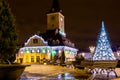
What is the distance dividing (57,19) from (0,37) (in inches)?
2643

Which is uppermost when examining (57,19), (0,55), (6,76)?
(57,19)

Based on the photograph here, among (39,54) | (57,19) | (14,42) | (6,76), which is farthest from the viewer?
(57,19)

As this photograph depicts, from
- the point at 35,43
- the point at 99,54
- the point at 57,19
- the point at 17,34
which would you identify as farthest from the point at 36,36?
the point at 17,34

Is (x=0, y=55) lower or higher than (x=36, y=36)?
lower

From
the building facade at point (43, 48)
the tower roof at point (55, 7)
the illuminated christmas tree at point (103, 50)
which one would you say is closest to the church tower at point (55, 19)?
the tower roof at point (55, 7)

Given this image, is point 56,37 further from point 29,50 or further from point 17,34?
point 17,34

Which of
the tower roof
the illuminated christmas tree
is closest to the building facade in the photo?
the tower roof

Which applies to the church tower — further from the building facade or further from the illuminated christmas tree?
the illuminated christmas tree

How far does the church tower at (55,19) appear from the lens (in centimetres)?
7494

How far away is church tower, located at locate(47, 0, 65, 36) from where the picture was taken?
74938 millimetres

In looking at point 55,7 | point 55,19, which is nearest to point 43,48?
point 55,19

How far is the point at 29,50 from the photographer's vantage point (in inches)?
2485

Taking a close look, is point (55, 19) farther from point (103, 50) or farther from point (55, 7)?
point (103, 50)

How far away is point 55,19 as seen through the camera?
250 ft
